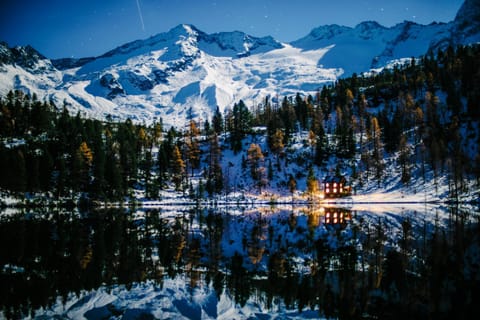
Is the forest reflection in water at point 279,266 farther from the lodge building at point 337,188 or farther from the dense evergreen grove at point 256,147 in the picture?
the lodge building at point 337,188

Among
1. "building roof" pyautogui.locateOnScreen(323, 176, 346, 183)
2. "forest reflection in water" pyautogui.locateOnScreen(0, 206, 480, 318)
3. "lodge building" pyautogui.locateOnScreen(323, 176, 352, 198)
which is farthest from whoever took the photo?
"building roof" pyautogui.locateOnScreen(323, 176, 346, 183)

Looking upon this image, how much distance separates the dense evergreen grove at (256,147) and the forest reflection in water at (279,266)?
6151 centimetres

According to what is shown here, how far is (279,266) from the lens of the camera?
94.3 ft

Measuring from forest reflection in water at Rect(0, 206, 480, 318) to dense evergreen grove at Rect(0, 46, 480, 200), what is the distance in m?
61.5

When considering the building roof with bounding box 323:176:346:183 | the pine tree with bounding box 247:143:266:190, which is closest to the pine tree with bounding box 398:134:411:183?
the building roof with bounding box 323:176:346:183

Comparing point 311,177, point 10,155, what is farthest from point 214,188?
point 10,155

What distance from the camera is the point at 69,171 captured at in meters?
112

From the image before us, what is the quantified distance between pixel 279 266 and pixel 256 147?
3722 inches

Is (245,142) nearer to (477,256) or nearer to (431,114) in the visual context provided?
(431,114)

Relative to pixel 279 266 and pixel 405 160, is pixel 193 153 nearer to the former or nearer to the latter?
pixel 405 160

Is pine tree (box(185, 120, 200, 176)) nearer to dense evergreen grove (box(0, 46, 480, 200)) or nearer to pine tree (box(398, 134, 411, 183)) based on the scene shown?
dense evergreen grove (box(0, 46, 480, 200))

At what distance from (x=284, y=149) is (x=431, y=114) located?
51.8 metres

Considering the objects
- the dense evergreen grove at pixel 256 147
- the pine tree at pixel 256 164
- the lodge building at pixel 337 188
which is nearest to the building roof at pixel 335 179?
the lodge building at pixel 337 188

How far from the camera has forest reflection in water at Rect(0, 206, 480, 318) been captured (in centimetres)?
1998
